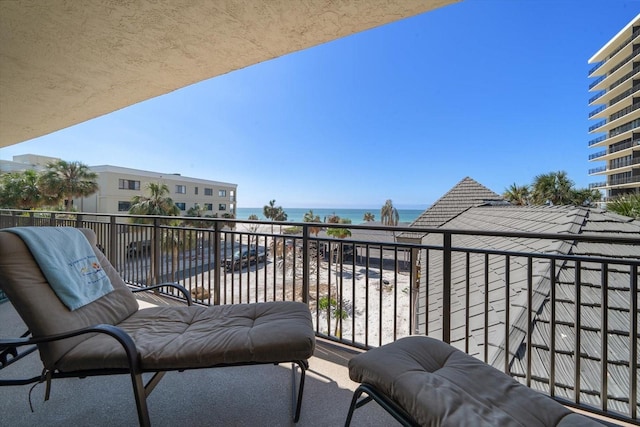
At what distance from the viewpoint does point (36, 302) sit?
1.27 meters

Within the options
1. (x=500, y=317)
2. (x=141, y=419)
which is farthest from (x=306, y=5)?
(x=500, y=317)

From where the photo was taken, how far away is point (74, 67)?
232cm

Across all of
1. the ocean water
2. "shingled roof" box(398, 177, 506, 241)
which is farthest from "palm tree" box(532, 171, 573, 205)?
the ocean water

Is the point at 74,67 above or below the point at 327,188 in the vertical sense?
below

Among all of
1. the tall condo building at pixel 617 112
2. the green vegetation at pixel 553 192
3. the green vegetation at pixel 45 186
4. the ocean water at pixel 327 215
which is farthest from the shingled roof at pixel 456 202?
the ocean water at pixel 327 215

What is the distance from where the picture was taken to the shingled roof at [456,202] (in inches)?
308

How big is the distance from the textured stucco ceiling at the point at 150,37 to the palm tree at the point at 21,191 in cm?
2125

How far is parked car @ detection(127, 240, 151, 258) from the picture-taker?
3264 millimetres

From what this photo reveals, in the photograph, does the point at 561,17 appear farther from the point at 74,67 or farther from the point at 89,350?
the point at 89,350

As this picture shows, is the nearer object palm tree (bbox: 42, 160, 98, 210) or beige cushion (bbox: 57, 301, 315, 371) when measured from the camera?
beige cushion (bbox: 57, 301, 315, 371)

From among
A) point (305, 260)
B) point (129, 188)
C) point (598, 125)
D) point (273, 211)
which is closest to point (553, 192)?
point (598, 125)

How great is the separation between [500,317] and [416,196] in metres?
72.3

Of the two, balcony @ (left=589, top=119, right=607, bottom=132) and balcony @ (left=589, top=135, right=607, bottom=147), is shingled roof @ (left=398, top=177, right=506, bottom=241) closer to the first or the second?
balcony @ (left=589, top=135, right=607, bottom=147)

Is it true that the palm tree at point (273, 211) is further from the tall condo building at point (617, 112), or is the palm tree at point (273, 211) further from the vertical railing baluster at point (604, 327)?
the tall condo building at point (617, 112)
